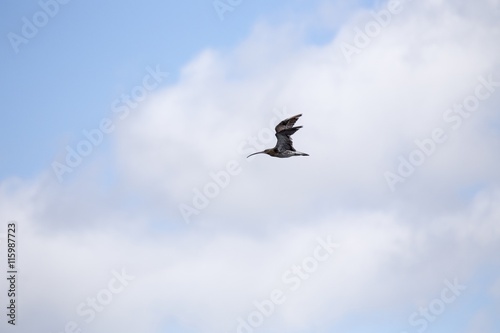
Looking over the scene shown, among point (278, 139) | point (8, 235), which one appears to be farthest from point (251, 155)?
point (8, 235)

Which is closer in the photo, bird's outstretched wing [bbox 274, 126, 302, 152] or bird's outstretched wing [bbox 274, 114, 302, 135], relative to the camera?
bird's outstretched wing [bbox 274, 114, 302, 135]

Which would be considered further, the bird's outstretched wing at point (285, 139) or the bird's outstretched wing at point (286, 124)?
the bird's outstretched wing at point (285, 139)

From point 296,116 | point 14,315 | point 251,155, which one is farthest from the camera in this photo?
point 14,315

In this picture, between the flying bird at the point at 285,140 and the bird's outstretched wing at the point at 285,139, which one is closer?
the flying bird at the point at 285,140

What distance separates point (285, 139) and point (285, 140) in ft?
0.49

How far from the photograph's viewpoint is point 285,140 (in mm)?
99312

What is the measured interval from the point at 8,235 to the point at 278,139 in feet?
104

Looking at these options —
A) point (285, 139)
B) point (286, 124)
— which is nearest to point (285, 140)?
point (285, 139)

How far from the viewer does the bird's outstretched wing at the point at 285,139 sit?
9806 centimetres

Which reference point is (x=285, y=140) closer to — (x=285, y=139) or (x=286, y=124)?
(x=285, y=139)

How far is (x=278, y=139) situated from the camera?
9925cm

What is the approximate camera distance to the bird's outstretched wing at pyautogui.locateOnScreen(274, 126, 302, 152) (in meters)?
98.1

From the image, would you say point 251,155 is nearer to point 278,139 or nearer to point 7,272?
point 278,139

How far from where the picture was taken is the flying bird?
97125mm
